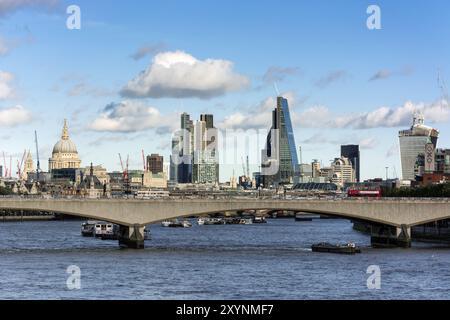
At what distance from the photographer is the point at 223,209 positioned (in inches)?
3895

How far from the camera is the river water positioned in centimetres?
5624

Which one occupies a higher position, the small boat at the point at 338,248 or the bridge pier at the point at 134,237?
the bridge pier at the point at 134,237

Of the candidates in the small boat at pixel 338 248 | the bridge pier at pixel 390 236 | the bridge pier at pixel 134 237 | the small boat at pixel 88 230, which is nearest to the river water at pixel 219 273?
the small boat at pixel 338 248

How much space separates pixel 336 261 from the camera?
8069cm

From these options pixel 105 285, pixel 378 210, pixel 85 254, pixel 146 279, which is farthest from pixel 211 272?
pixel 378 210

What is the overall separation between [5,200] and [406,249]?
41025 mm

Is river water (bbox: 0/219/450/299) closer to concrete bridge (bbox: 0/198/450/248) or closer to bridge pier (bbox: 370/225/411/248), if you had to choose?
concrete bridge (bbox: 0/198/450/248)

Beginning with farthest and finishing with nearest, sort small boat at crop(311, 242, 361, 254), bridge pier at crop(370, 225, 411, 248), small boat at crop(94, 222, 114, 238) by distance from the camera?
small boat at crop(94, 222, 114, 238), bridge pier at crop(370, 225, 411, 248), small boat at crop(311, 242, 361, 254)

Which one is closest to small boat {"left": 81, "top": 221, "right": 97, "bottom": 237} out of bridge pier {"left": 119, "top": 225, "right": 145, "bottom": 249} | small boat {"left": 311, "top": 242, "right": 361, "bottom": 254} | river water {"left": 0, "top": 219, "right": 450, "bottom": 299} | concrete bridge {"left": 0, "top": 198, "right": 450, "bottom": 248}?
concrete bridge {"left": 0, "top": 198, "right": 450, "bottom": 248}

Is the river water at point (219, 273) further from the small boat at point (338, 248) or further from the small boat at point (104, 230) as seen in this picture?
the small boat at point (104, 230)

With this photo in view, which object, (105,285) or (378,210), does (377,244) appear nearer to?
(378,210)

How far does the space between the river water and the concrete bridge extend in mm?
3793

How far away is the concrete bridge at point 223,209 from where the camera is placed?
95250 mm

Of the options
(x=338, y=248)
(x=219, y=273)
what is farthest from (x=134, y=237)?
(x=219, y=273)
